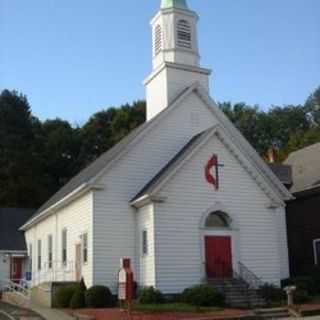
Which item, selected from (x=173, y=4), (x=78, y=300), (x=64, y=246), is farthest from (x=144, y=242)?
(x=173, y=4)

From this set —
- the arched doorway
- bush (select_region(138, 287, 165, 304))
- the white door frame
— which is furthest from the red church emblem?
bush (select_region(138, 287, 165, 304))

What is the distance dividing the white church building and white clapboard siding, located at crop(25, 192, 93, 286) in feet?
0.31

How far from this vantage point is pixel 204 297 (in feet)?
79.1

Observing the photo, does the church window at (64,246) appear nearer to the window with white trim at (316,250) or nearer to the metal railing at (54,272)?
the metal railing at (54,272)

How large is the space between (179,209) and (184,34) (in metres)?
11.3

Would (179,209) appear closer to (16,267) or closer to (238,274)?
(238,274)

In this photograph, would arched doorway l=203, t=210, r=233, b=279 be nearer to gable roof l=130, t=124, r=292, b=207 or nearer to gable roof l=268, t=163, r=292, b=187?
gable roof l=130, t=124, r=292, b=207

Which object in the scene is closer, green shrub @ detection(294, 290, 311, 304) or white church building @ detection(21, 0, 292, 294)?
green shrub @ detection(294, 290, 311, 304)

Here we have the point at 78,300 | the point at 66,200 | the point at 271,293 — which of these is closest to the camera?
the point at 78,300

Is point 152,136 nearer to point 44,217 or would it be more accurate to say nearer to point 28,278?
point 44,217

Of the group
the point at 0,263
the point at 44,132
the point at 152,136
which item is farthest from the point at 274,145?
the point at 152,136

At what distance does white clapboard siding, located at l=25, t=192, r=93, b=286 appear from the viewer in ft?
92.7

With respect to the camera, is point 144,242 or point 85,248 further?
point 85,248

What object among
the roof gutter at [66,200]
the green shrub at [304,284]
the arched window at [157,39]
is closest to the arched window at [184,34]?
the arched window at [157,39]
